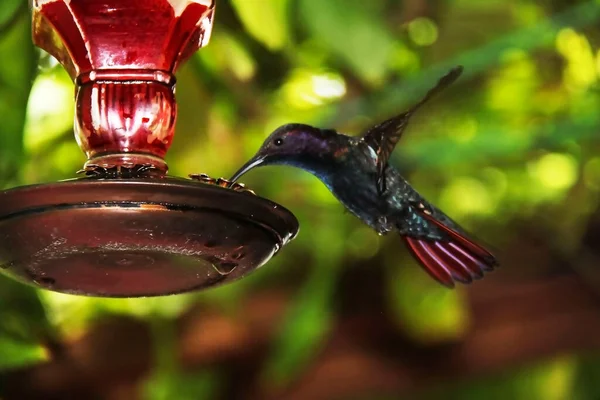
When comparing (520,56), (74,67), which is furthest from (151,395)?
(74,67)

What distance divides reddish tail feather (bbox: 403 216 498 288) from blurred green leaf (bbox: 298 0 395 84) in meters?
0.39

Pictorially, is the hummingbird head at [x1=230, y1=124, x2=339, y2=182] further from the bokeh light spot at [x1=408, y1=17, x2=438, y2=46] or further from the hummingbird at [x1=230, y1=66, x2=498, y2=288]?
the bokeh light spot at [x1=408, y1=17, x2=438, y2=46]

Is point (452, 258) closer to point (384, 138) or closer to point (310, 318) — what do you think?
point (384, 138)

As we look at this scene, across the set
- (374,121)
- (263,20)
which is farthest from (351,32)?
(374,121)

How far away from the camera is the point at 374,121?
157 cm

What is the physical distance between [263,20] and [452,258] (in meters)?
0.41

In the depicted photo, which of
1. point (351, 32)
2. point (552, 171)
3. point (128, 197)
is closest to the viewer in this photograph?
point (128, 197)

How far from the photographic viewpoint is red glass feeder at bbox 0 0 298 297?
589 millimetres

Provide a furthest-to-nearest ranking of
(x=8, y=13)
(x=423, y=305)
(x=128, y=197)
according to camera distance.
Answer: (x=423, y=305), (x=8, y=13), (x=128, y=197)

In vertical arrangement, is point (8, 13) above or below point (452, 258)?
above

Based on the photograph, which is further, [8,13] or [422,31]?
[422,31]

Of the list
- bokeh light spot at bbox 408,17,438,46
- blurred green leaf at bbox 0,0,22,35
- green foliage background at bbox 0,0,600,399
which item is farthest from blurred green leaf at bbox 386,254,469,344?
blurred green leaf at bbox 0,0,22,35

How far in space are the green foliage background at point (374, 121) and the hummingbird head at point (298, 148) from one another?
36cm

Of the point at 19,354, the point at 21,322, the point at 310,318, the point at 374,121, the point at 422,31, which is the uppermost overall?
the point at 422,31
